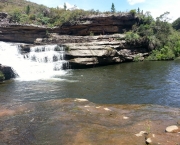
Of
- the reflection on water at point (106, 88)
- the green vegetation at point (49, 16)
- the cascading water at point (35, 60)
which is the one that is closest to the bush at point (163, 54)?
the reflection on water at point (106, 88)

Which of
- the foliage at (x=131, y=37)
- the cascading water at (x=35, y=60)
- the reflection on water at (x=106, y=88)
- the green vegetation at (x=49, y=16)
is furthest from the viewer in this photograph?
the green vegetation at (x=49, y=16)

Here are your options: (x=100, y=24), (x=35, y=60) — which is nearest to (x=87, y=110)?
(x=35, y=60)

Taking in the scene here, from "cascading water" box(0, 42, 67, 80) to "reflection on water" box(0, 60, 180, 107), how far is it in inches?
137

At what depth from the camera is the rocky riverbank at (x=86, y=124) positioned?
8.31m

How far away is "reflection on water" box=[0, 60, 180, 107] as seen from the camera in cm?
1509

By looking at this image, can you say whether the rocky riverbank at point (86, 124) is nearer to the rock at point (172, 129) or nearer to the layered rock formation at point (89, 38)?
the rock at point (172, 129)

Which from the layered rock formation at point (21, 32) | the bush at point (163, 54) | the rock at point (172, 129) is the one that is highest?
the layered rock formation at point (21, 32)

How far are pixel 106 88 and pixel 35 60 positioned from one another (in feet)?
45.1

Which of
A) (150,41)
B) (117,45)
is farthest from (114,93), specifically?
(150,41)

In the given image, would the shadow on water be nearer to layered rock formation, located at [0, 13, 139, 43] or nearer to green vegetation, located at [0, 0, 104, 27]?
layered rock formation, located at [0, 13, 139, 43]

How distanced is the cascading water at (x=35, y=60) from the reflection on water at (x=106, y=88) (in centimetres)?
347

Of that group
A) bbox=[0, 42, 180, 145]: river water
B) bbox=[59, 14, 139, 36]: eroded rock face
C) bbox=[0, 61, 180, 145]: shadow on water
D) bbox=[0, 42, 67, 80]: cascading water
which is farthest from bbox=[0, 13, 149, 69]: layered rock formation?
bbox=[0, 61, 180, 145]: shadow on water

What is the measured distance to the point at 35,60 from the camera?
2873 centimetres

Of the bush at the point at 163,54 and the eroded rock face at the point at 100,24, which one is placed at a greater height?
the eroded rock face at the point at 100,24
